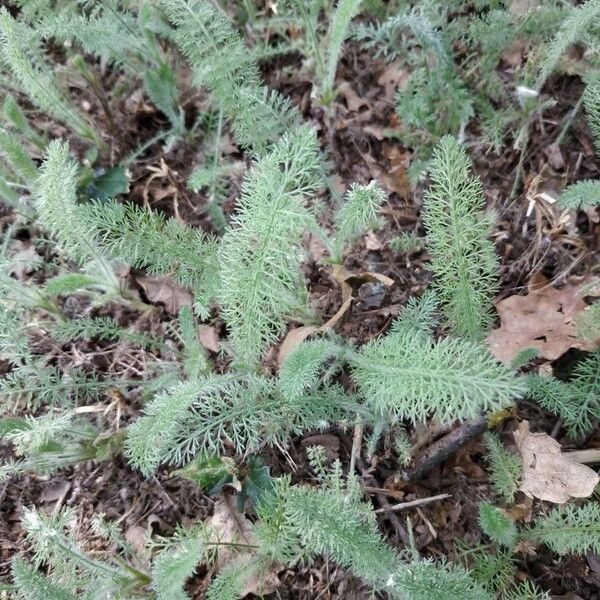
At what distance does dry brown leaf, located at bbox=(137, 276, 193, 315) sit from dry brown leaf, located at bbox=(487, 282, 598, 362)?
3.79 feet

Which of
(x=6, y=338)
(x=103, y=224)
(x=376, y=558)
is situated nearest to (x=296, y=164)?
(x=103, y=224)

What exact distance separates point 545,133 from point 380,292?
0.90 meters

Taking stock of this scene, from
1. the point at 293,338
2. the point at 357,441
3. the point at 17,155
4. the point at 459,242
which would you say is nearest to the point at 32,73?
the point at 17,155

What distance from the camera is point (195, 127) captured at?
2.57 metres

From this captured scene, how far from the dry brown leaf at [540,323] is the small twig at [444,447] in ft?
0.90

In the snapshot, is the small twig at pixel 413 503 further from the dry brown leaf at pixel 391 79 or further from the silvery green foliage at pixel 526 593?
the dry brown leaf at pixel 391 79

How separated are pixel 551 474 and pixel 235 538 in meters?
0.99

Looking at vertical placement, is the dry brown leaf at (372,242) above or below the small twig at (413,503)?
above

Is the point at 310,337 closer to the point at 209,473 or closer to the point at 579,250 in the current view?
the point at 209,473

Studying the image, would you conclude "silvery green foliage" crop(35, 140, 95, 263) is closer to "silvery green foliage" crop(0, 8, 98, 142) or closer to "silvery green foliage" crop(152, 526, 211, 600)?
"silvery green foliage" crop(0, 8, 98, 142)

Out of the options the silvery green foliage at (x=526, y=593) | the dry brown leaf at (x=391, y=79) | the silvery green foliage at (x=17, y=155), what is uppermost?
the silvery green foliage at (x=17, y=155)

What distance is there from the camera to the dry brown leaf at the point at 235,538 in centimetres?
183

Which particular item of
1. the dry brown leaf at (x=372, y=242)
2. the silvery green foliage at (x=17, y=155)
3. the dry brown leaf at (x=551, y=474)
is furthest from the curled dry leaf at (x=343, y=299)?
the silvery green foliage at (x=17, y=155)

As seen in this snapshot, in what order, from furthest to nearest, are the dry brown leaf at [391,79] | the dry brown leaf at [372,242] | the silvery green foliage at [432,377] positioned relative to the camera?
the dry brown leaf at [391,79] < the dry brown leaf at [372,242] < the silvery green foliage at [432,377]
